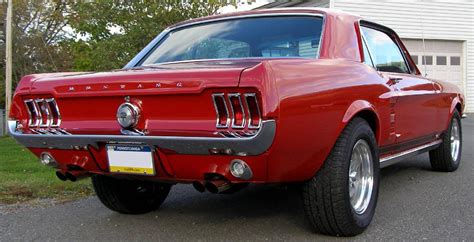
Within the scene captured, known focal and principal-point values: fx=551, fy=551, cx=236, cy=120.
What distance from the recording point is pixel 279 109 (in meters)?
3.01

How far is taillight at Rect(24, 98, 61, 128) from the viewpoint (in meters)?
3.75

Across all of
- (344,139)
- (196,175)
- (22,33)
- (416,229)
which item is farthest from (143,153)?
(22,33)

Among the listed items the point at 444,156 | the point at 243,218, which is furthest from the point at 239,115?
the point at 444,156

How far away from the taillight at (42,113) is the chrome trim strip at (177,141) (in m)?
0.12

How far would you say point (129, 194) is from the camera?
15.1 ft

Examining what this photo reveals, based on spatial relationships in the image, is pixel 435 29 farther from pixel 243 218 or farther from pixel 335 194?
pixel 335 194

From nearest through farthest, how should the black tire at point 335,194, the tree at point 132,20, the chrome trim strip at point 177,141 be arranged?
the chrome trim strip at point 177,141
the black tire at point 335,194
the tree at point 132,20

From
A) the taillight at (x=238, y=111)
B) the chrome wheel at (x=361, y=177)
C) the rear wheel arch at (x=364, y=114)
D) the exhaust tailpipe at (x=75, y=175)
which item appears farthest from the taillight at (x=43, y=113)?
the chrome wheel at (x=361, y=177)

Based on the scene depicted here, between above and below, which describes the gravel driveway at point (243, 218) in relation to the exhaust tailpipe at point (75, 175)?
below

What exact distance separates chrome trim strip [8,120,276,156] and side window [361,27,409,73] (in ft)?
6.30

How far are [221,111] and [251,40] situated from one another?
1.26 m

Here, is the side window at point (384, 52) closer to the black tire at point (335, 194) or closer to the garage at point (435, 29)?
the black tire at point (335, 194)

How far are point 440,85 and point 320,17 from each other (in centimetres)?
232

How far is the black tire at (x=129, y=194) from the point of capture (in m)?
4.45
